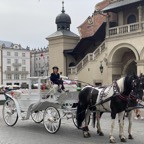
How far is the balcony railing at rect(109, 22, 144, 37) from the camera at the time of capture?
2589 centimetres

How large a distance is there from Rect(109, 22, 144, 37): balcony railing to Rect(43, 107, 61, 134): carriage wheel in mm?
17254

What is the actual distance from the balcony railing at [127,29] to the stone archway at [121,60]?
4.56 ft

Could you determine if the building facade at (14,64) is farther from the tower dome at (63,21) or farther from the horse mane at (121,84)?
the horse mane at (121,84)

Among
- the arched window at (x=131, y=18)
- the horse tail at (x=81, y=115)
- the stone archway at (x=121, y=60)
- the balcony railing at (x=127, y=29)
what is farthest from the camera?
the arched window at (x=131, y=18)

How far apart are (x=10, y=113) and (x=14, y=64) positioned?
299 feet

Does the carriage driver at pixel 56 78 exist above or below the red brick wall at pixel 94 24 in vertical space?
below

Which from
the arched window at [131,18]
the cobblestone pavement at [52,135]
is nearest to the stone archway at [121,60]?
the arched window at [131,18]

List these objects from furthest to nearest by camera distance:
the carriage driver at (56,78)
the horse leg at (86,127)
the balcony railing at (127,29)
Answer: the balcony railing at (127,29), the carriage driver at (56,78), the horse leg at (86,127)

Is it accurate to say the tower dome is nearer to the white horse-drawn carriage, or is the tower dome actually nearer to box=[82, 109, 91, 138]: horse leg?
the white horse-drawn carriage

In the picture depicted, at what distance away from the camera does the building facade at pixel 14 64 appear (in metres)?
97.8

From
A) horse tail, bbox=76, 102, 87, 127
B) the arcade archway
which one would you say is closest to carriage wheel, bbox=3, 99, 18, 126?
horse tail, bbox=76, 102, 87, 127

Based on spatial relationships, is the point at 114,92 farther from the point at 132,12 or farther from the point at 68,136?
the point at 132,12

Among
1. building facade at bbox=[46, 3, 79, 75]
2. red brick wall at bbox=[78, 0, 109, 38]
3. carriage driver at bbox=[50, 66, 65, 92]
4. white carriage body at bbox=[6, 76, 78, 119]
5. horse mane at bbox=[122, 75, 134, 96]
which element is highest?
red brick wall at bbox=[78, 0, 109, 38]

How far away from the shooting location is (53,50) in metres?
37.0
